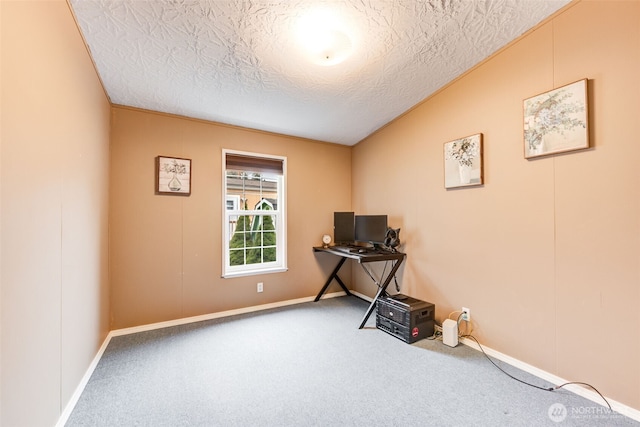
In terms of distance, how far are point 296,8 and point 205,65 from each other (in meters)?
0.96

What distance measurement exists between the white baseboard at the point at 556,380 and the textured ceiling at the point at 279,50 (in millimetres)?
2569

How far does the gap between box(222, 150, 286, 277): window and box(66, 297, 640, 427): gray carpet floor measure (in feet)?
3.43

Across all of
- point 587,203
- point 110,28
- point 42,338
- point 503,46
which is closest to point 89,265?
point 42,338

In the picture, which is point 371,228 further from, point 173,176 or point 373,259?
point 173,176

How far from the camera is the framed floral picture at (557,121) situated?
1.83 metres

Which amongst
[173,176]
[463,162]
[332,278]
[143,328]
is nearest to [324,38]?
[463,162]

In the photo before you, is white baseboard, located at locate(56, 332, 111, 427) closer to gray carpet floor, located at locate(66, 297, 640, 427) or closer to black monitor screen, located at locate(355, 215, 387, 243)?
gray carpet floor, located at locate(66, 297, 640, 427)

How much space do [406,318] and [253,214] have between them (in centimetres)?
227

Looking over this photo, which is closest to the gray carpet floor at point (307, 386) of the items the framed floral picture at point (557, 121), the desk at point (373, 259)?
the desk at point (373, 259)

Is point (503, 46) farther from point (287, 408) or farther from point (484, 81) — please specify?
point (287, 408)

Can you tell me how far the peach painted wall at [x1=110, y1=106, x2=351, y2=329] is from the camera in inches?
112

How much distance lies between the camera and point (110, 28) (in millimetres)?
1800

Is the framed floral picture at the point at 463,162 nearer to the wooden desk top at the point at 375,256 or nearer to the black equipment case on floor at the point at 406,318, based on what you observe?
the wooden desk top at the point at 375,256

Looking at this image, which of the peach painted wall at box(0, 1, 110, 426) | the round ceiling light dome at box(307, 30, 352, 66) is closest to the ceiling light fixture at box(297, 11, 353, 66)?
the round ceiling light dome at box(307, 30, 352, 66)
